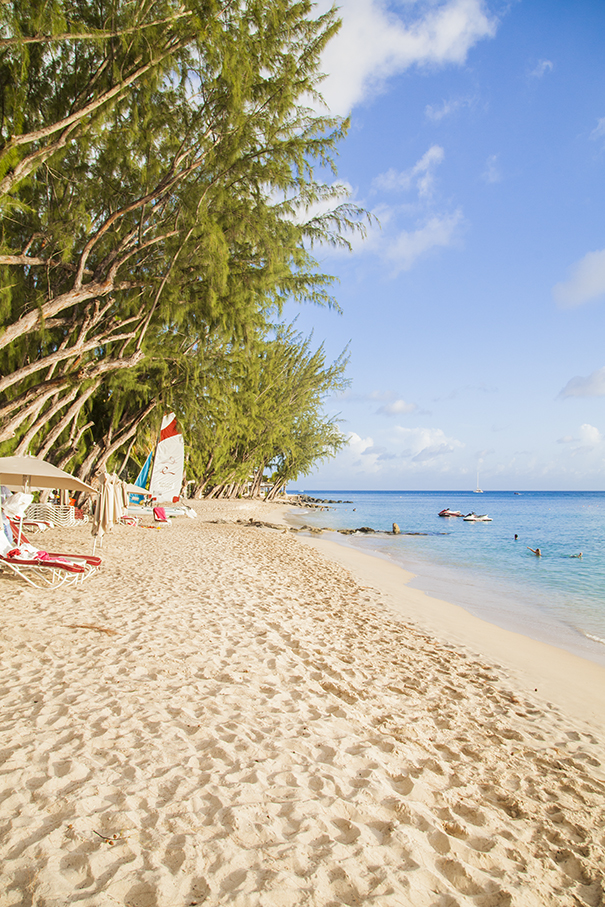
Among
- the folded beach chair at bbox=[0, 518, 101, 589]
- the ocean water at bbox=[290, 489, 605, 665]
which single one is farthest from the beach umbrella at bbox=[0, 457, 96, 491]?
the ocean water at bbox=[290, 489, 605, 665]

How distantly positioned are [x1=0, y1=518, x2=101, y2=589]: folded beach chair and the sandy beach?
64 cm

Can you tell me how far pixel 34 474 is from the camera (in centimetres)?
796

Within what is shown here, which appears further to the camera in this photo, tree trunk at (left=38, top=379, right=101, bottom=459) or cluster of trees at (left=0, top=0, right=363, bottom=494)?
tree trunk at (left=38, top=379, right=101, bottom=459)

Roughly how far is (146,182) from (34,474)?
6.86m

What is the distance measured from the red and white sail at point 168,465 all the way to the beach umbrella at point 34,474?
1106 cm

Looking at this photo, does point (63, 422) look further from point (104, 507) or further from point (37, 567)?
point (37, 567)

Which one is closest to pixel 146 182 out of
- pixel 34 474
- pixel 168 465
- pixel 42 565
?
pixel 34 474

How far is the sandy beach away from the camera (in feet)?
7.21

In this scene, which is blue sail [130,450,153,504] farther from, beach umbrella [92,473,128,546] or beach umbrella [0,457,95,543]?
beach umbrella [0,457,95,543]

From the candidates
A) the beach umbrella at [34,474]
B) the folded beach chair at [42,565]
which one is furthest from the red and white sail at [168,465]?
the folded beach chair at [42,565]

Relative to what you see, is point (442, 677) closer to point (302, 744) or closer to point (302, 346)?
point (302, 744)

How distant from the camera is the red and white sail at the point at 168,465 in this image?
20975 millimetres

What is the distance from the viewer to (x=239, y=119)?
31.1ft

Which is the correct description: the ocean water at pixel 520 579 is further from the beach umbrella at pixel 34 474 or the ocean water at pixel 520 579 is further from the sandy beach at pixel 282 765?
the beach umbrella at pixel 34 474
